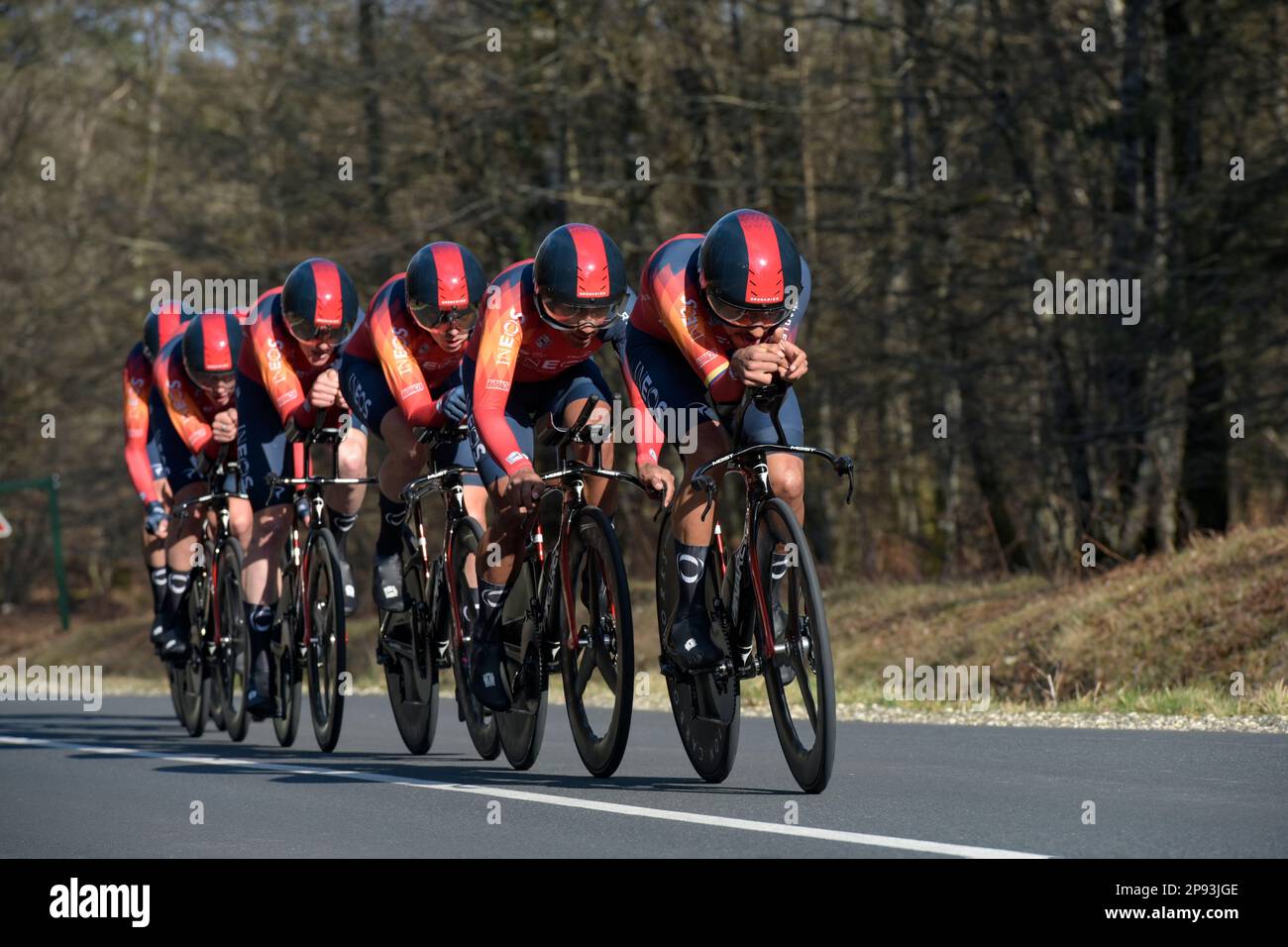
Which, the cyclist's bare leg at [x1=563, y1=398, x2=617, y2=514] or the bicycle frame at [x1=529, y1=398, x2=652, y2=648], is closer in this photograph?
the bicycle frame at [x1=529, y1=398, x2=652, y2=648]

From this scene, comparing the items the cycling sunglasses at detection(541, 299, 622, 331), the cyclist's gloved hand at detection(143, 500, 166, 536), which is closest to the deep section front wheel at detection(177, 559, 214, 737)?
the cyclist's gloved hand at detection(143, 500, 166, 536)

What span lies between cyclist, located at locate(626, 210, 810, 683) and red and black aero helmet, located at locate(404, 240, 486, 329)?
68.5 inches

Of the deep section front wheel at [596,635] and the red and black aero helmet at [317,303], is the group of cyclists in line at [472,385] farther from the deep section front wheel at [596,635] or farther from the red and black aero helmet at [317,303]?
the deep section front wheel at [596,635]

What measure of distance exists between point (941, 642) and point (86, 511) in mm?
22999

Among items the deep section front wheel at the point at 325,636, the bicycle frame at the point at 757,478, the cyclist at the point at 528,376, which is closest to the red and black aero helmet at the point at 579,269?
the cyclist at the point at 528,376

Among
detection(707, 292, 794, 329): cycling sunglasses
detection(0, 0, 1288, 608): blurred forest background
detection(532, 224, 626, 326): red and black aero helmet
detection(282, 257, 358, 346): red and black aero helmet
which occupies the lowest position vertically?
detection(707, 292, 794, 329): cycling sunglasses

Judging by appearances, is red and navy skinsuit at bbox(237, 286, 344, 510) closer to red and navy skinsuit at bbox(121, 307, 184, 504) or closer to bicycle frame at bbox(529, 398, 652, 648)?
red and navy skinsuit at bbox(121, 307, 184, 504)

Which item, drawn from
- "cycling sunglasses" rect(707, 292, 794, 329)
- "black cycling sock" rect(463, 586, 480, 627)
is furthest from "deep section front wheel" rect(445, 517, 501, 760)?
"cycling sunglasses" rect(707, 292, 794, 329)

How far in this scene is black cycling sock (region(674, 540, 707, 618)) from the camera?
23.3ft

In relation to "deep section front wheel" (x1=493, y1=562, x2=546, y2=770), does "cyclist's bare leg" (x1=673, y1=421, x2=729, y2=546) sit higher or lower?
higher

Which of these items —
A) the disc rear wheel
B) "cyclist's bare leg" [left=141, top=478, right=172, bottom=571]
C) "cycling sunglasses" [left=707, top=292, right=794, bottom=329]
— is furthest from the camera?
"cyclist's bare leg" [left=141, top=478, right=172, bottom=571]

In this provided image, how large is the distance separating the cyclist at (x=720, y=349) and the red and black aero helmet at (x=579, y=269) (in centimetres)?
19

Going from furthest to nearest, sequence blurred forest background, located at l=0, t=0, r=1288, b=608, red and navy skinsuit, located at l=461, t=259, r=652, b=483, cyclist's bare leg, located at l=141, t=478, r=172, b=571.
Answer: blurred forest background, located at l=0, t=0, r=1288, b=608
cyclist's bare leg, located at l=141, t=478, r=172, b=571
red and navy skinsuit, located at l=461, t=259, r=652, b=483

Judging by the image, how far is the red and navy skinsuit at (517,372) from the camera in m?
7.80
